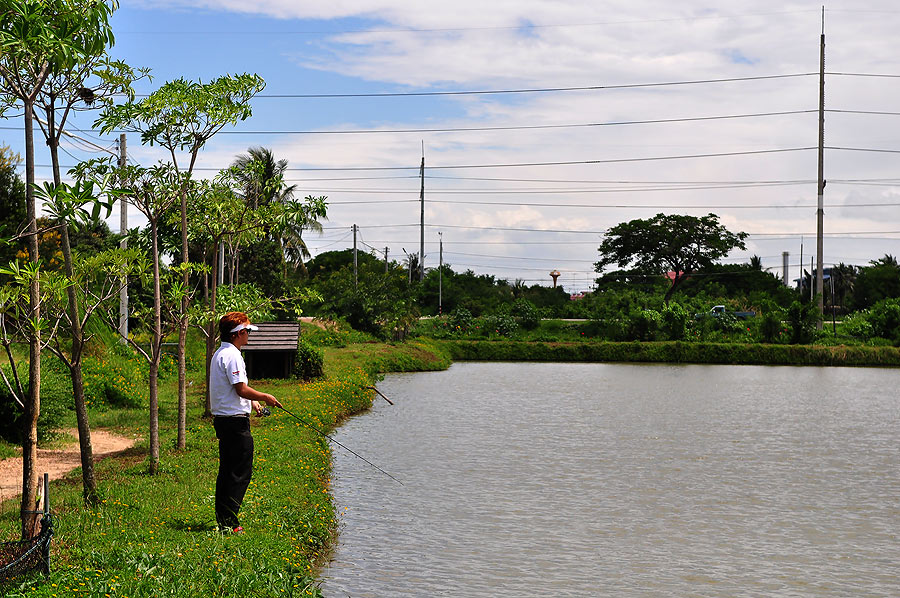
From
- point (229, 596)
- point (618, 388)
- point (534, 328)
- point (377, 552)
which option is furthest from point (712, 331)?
point (229, 596)

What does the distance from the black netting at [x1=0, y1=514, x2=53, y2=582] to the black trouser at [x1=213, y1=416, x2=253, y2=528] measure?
5.35 feet

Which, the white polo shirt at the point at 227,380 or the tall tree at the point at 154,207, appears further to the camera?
the tall tree at the point at 154,207

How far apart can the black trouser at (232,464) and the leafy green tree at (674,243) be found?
170ft

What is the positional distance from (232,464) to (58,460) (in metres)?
5.27

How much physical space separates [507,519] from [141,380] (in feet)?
36.9

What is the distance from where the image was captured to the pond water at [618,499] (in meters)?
9.45

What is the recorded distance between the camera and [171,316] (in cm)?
1275

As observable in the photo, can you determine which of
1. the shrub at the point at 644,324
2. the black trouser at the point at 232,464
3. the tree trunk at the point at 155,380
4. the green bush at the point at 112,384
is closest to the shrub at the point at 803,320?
the shrub at the point at 644,324

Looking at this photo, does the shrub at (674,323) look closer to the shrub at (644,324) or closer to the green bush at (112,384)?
the shrub at (644,324)

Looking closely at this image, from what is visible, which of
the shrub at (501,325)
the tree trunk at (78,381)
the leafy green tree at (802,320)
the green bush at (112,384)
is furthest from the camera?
the shrub at (501,325)

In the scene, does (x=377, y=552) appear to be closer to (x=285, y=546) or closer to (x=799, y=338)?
(x=285, y=546)

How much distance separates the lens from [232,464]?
802cm

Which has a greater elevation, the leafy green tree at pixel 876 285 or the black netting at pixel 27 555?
the leafy green tree at pixel 876 285

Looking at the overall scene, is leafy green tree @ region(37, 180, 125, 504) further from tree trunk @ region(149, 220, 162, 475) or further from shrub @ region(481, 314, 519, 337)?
shrub @ region(481, 314, 519, 337)
